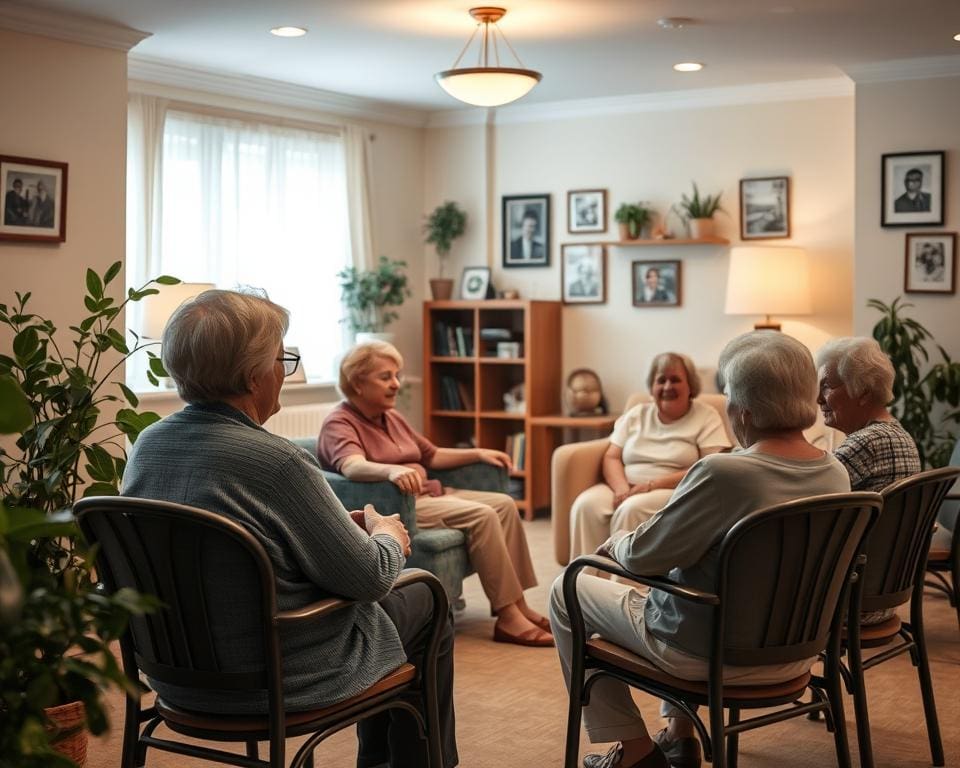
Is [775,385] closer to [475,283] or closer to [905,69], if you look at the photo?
[905,69]

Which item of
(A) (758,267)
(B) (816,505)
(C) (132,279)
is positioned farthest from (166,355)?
(A) (758,267)

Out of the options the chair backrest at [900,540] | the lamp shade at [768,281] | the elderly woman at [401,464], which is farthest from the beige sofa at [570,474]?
the chair backrest at [900,540]

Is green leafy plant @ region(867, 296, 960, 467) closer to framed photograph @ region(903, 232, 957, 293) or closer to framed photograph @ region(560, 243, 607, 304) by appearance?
framed photograph @ region(903, 232, 957, 293)

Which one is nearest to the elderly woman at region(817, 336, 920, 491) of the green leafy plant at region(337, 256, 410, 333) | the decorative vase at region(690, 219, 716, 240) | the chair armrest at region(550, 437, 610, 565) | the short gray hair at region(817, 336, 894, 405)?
the short gray hair at region(817, 336, 894, 405)

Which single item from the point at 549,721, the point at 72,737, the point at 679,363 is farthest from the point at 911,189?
the point at 72,737

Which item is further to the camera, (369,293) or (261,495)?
(369,293)

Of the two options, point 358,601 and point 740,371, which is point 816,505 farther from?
point 358,601

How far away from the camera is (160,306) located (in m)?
5.11

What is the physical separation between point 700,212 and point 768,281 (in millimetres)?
787

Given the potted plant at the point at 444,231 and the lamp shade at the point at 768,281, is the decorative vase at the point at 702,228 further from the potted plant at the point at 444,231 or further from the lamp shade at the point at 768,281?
the potted plant at the point at 444,231

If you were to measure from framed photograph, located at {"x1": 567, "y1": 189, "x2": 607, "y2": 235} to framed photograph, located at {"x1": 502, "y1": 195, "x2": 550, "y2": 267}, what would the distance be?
0.17 metres

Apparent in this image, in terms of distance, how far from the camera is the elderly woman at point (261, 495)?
2283 mm

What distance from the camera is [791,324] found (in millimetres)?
6941

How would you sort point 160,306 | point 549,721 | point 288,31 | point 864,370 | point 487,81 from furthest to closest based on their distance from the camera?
point 288,31 < point 160,306 < point 487,81 < point 549,721 < point 864,370
